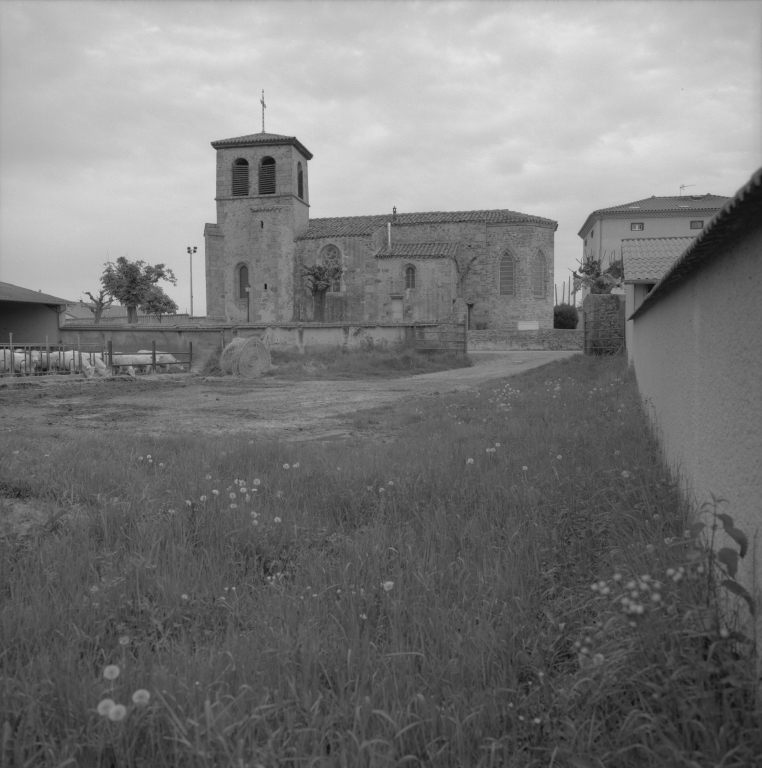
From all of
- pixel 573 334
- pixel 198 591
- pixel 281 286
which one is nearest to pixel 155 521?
pixel 198 591

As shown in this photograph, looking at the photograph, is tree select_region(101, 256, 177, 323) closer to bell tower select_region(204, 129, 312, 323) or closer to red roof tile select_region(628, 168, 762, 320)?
bell tower select_region(204, 129, 312, 323)

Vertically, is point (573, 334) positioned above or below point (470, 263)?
below

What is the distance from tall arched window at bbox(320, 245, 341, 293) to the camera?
42.8 metres

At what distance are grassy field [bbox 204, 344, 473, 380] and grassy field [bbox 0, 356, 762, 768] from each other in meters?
16.6

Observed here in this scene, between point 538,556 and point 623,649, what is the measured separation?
4.10ft

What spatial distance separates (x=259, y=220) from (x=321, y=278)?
17.0 feet

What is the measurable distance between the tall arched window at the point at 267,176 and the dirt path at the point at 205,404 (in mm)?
22940

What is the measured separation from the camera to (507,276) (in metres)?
43.8

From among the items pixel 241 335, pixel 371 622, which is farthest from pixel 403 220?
pixel 371 622

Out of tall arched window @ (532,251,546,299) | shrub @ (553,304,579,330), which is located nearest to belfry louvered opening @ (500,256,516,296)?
tall arched window @ (532,251,546,299)

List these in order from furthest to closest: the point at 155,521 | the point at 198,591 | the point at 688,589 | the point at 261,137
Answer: the point at 261,137, the point at 155,521, the point at 198,591, the point at 688,589

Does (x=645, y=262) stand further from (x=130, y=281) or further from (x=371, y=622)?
(x=130, y=281)

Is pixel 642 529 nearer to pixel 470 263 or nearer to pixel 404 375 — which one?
pixel 404 375

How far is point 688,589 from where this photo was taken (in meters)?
2.42
